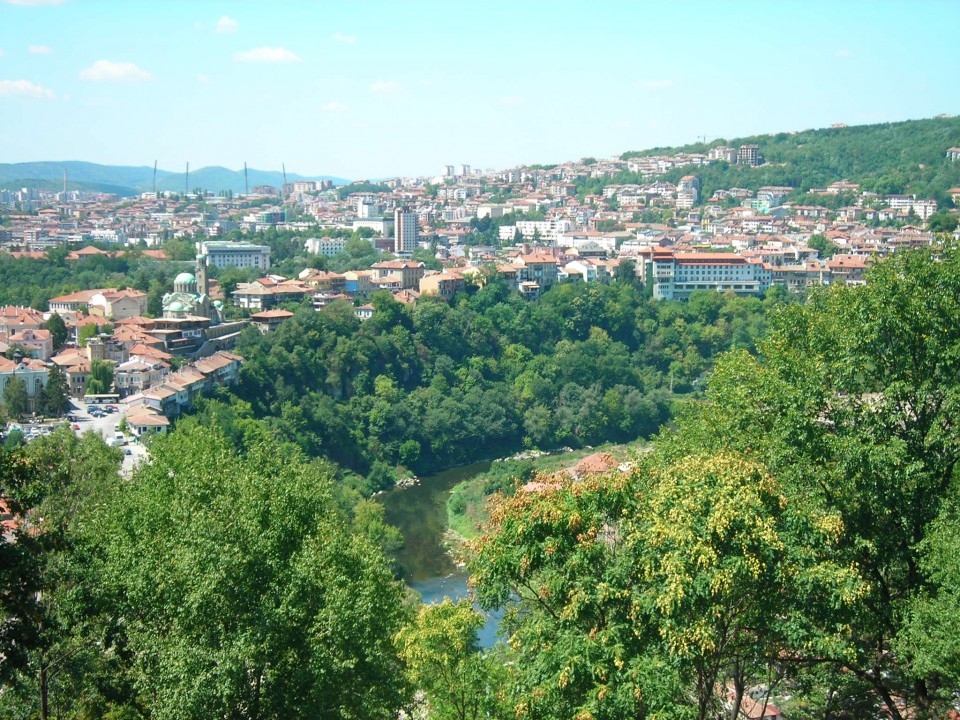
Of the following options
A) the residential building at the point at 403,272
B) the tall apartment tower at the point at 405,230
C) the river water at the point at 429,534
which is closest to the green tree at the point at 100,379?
the river water at the point at 429,534

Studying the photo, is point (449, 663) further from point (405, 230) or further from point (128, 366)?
point (405, 230)

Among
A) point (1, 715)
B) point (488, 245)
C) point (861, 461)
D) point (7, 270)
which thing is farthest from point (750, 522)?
point (488, 245)

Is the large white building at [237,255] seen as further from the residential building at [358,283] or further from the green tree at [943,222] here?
the green tree at [943,222]

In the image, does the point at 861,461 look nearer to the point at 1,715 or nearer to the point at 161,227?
the point at 1,715

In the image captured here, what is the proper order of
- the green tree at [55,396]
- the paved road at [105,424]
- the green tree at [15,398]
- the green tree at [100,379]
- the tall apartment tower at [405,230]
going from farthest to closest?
1. the tall apartment tower at [405,230]
2. the green tree at [100,379]
3. the green tree at [55,396]
4. the green tree at [15,398]
5. the paved road at [105,424]

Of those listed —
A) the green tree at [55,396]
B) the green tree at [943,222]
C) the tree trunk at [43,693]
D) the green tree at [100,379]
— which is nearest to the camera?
the tree trunk at [43,693]
